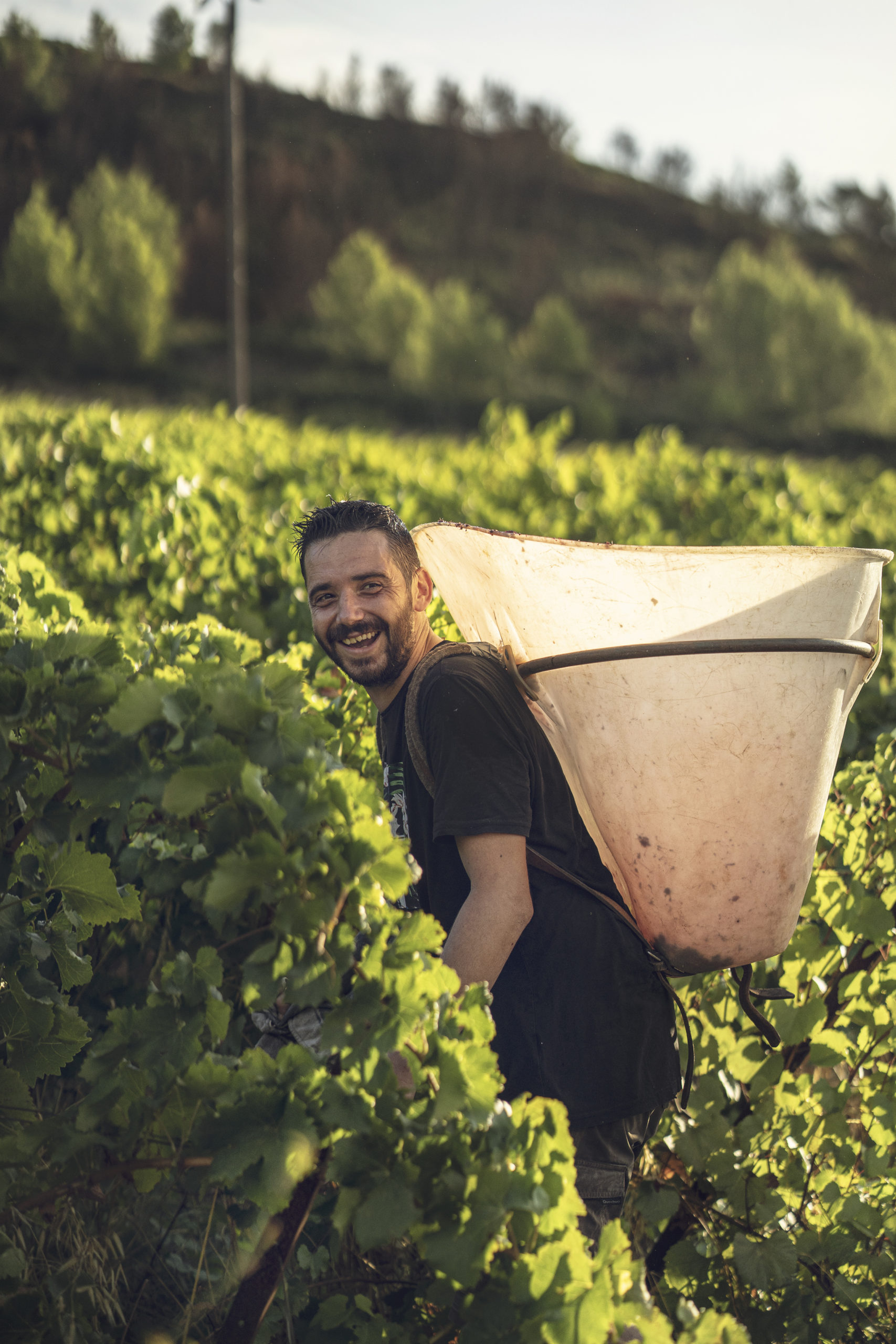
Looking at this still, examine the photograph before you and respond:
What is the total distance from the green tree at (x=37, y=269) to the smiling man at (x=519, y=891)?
40413 mm

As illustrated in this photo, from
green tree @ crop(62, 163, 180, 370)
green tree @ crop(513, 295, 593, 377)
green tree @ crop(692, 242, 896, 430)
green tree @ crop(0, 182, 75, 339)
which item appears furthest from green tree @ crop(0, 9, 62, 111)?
green tree @ crop(513, 295, 593, 377)

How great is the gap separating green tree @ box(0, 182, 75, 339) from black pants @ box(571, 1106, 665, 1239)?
41068 millimetres

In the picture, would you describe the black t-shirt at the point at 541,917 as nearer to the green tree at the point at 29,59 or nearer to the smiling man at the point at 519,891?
the smiling man at the point at 519,891

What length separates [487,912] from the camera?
5.68 feet

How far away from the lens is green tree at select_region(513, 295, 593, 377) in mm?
62562

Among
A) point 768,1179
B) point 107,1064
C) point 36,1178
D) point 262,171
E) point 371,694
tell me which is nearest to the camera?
point 107,1064

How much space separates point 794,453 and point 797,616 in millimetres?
50386

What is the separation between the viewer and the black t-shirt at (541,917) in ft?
5.80

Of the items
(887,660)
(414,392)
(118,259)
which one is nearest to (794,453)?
(414,392)

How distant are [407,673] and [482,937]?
57cm

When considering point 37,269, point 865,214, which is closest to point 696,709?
point 37,269

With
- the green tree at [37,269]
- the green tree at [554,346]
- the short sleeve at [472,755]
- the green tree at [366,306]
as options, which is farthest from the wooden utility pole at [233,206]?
the green tree at [554,346]

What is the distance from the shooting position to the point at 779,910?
1.87 metres

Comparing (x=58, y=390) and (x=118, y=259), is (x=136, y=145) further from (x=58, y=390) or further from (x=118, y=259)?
(x=58, y=390)
